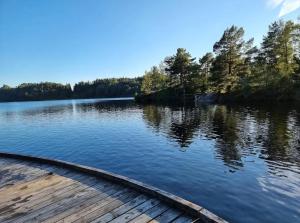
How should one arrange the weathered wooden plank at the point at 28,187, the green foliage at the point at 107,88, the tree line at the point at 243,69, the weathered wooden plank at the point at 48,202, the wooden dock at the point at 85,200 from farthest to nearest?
the green foliage at the point at 107,88 → the tree line at the point at 243,69 → the weathered wooden plank at the point at 28,187 → the weathered wooden plank at the point at 48,202 → the wooden dock at the point at 85,200

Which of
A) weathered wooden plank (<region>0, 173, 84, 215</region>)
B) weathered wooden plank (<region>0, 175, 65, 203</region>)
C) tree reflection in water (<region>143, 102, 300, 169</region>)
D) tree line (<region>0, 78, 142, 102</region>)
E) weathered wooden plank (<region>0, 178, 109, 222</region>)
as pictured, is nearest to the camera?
weathered wooden plank (<region>0, 178, 109, 222</region>)

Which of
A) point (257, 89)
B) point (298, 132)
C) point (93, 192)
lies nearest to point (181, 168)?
point (93, 192)

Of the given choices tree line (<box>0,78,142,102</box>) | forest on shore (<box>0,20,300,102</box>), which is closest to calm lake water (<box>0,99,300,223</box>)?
forest on shore (<box>0,20,300,102</box>)

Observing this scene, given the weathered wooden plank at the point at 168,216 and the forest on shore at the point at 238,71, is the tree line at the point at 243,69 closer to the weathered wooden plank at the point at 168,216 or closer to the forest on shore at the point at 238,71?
the forest on shore at the point at 238,71

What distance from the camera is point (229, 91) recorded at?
58.3m

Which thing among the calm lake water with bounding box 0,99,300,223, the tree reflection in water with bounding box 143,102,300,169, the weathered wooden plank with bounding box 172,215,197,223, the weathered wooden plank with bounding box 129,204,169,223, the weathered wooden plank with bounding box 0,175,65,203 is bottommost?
the calm lake water with bounding box 0,99,300,223

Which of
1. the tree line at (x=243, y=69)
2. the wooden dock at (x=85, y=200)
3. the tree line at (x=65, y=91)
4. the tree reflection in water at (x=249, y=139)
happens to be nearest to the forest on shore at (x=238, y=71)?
the tree line at (x=243, y=69)

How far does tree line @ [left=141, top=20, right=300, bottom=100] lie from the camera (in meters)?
48.2

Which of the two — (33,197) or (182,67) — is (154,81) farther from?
(33,197)

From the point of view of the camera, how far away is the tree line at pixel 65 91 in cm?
16950

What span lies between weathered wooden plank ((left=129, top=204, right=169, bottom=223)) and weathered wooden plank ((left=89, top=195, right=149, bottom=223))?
0.42m

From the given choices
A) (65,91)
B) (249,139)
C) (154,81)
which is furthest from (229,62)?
(65,91)

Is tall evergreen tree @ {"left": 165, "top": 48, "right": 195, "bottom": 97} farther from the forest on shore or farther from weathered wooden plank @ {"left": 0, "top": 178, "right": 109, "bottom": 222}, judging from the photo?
weathered wooden plank @ {"left": 0, "top": 178, "right": 109, "bottom": 222}

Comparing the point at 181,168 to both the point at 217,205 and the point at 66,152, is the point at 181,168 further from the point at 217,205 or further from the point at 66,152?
the point at 66,152
